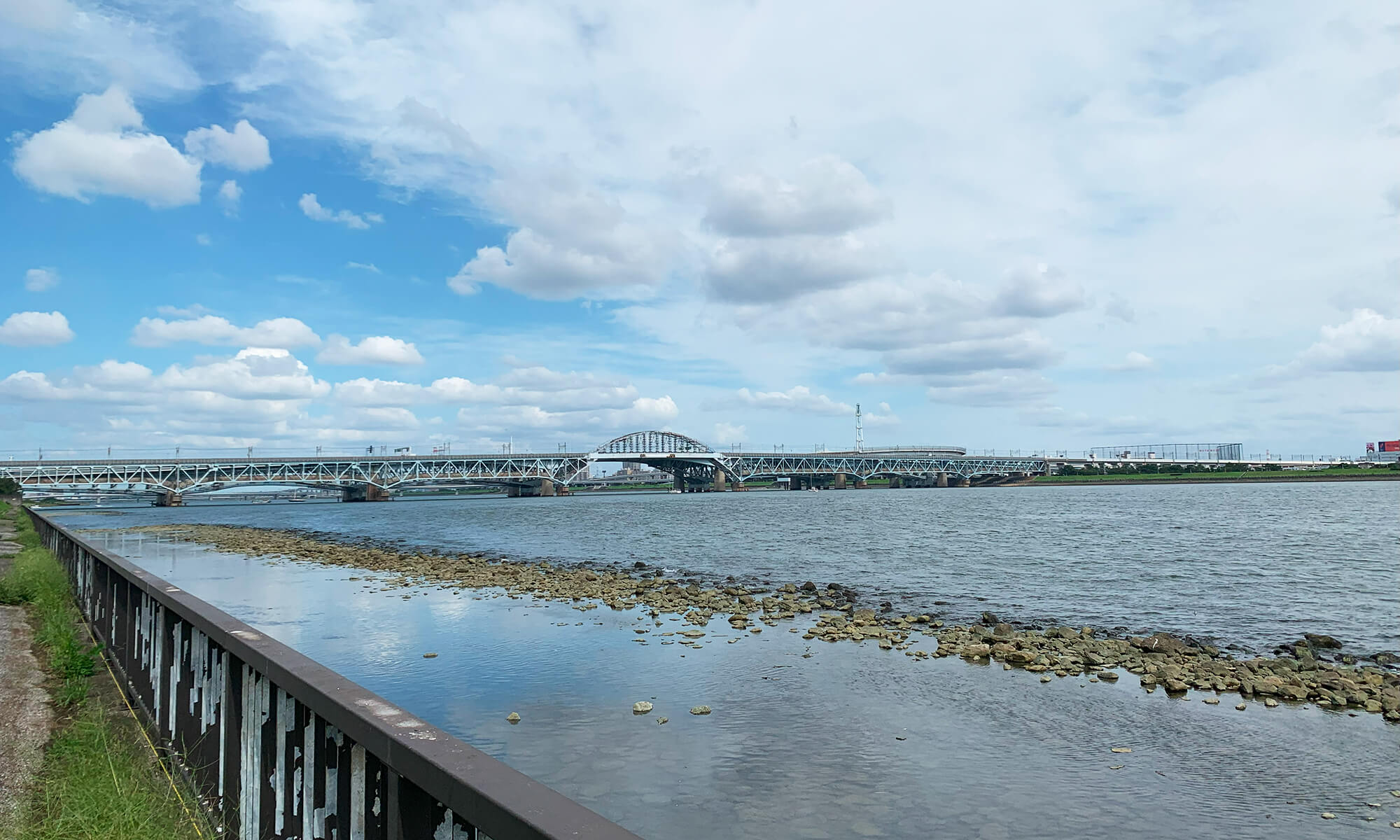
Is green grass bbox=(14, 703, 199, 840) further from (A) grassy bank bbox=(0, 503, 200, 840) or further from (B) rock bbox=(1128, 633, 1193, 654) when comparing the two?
(B) rock bbox=(1128, 633, 1193, 654)

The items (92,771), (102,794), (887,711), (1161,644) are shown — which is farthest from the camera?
(1161,644)

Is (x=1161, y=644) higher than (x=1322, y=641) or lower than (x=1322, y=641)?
higher

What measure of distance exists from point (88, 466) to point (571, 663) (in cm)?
18752

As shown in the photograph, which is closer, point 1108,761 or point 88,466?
point 1108,761

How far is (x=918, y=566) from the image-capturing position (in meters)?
50.2

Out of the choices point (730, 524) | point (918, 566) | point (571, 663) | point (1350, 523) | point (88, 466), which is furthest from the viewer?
point (88, 466)

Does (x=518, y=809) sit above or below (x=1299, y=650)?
above

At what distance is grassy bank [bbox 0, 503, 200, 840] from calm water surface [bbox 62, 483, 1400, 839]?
6.07 m

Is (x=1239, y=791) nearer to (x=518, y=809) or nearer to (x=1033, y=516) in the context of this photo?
(x=518, y=809)

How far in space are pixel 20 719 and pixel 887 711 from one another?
1471 centimetres

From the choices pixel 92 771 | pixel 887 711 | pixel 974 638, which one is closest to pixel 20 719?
pixel 92 771

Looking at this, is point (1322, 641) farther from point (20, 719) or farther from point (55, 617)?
point (55, 617)

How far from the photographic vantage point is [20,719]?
35.9 ft

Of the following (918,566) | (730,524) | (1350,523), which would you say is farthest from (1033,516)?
(918,566)
